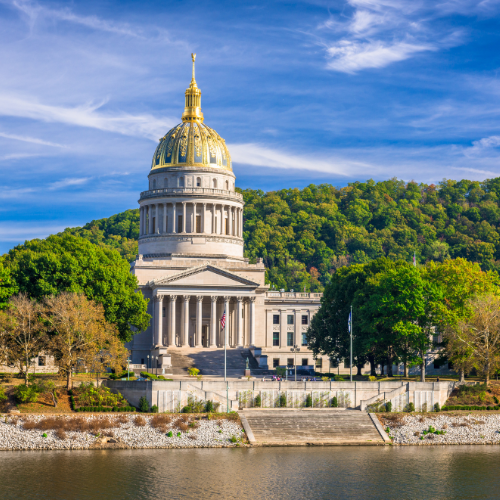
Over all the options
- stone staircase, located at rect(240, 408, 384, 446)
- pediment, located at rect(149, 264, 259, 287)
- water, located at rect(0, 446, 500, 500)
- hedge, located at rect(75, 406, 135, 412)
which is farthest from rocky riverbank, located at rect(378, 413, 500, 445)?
pediment, located at rect(149, 264, 259, 287)

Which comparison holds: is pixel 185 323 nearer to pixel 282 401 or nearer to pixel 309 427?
pixel 282 401

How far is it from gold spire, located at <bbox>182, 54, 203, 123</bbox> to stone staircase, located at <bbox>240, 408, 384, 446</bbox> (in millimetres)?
73043

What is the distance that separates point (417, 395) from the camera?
80.4 meters

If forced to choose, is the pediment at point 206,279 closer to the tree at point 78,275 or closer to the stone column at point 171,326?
the stone column at point 171,326

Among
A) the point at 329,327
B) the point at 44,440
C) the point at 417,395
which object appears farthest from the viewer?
the point at 329,327

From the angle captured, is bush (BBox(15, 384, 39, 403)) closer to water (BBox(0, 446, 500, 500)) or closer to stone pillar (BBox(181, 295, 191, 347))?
water (BBox(0, 446, 500, 500))

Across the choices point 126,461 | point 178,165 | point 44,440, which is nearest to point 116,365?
point 44,440

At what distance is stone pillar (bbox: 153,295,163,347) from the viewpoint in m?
115

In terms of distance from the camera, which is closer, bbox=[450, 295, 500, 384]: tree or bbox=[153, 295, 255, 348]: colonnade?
bbox=[450, 295, 500, 384]: tree

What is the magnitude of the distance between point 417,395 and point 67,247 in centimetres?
4057

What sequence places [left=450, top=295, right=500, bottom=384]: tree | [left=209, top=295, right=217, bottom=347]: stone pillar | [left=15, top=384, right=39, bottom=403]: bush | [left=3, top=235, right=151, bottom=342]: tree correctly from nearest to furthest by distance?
[left=15, top=384, right=39, bottom=403]: bush, [left=450, top=295, right=500, bottom=384]: tree, [left=3, top=235, right=151, bottom=342]: tree, [left=209, top=295, right=217, bottom=347]: stone pillar

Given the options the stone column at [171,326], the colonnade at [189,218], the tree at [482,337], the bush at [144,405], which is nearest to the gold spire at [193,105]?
the colonnade at [189,218]

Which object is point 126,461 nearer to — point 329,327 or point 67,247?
point 67,247

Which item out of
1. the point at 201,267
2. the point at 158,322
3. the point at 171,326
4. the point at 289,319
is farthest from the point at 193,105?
the point at 171,326
